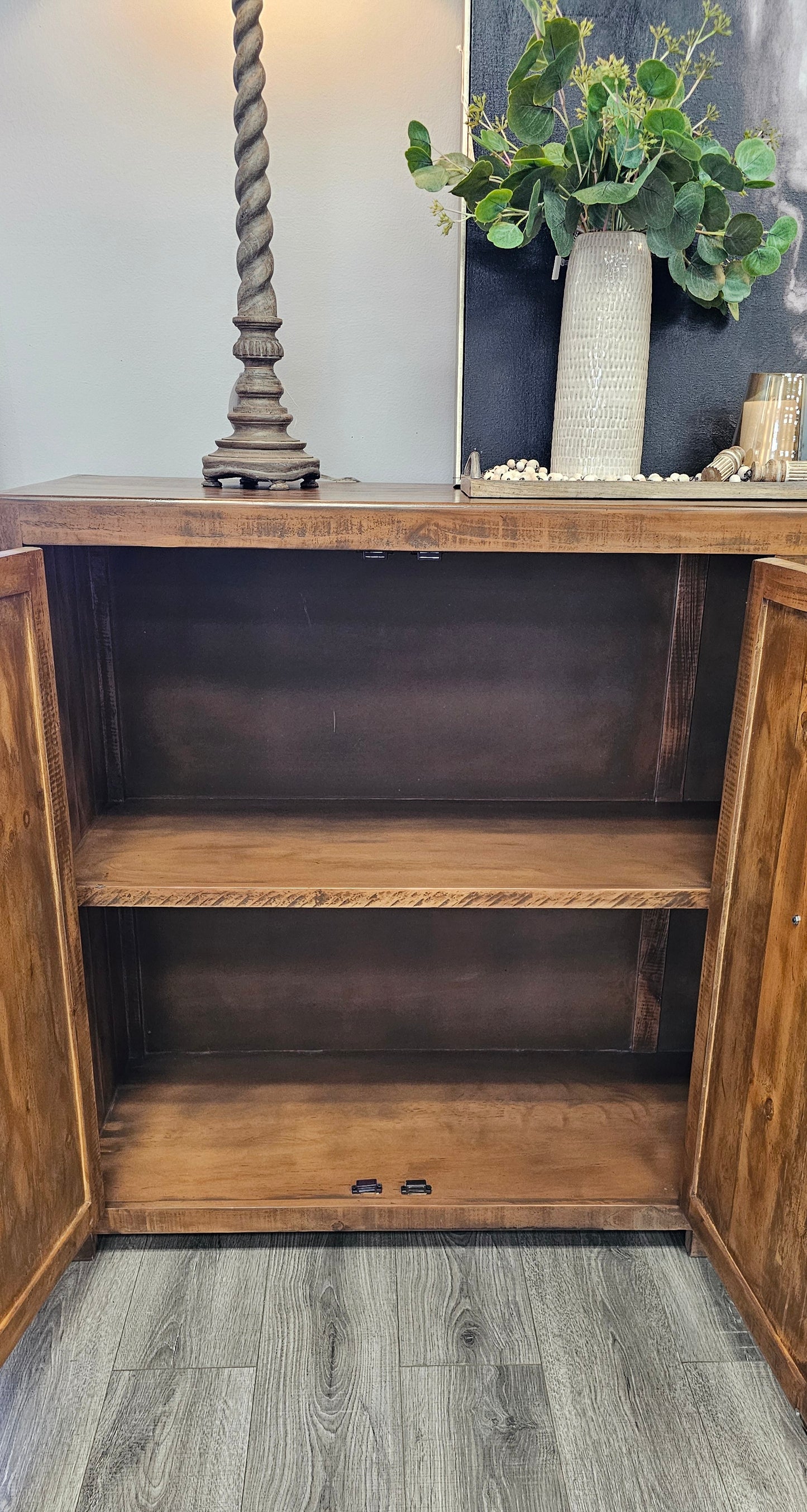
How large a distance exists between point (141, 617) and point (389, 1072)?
85 centimetres

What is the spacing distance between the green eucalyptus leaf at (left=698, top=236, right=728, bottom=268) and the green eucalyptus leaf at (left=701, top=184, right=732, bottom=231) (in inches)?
0.8

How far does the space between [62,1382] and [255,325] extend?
1354 mm

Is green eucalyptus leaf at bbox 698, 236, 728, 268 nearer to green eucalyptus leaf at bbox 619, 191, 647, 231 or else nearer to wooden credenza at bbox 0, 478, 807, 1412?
green eucalyptus leaf at bbox 619, 191, 647, 231

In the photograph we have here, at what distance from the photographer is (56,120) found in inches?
62.4

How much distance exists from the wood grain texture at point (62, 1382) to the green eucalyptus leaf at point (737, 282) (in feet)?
5.18

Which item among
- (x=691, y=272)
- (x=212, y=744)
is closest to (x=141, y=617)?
(x=212, y=744)

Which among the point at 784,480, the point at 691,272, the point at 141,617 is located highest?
the point at 691,272

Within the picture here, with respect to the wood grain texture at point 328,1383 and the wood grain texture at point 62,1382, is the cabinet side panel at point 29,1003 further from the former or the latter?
the wood grain texture at point 328,1383

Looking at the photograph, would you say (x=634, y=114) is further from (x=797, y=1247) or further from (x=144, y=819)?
(x=797, y=1247)

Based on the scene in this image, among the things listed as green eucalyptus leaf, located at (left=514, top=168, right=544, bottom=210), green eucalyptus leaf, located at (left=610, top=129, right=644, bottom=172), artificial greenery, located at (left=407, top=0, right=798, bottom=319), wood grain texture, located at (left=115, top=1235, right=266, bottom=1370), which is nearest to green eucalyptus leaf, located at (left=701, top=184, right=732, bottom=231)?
artificial greenery, located at (left=407, top=0, right=798, bottom=319)

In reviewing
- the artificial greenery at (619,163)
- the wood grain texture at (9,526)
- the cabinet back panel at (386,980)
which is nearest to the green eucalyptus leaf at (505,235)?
the artificial greenery at (619,163)

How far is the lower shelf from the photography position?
1.42m

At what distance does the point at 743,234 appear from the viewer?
132cm

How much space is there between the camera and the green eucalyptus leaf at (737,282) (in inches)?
54.4
